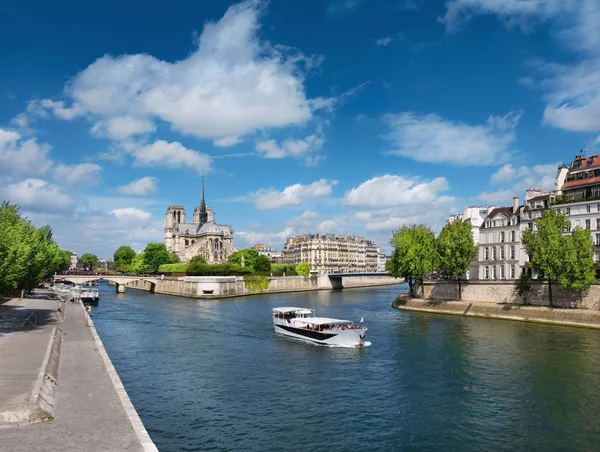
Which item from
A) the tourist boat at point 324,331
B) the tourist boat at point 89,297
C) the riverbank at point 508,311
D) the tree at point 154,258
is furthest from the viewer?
the tree at point 154,258

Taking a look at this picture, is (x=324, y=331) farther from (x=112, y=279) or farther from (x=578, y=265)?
(x=112, y=279)

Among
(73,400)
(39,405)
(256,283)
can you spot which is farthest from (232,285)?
(39,405)

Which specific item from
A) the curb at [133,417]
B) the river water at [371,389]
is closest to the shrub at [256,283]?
the river water at [371,389]

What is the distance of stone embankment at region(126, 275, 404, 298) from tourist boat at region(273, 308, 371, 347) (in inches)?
2551

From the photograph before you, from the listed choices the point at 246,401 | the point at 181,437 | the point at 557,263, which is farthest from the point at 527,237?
the point at 181,437

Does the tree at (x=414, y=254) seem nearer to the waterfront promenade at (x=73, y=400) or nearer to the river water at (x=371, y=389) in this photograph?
the river water at (x=371, y=389)

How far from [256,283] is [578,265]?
8710 cm

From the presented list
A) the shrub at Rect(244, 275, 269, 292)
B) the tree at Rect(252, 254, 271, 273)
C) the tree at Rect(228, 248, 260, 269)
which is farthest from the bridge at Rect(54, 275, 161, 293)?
the tree at Rect(252, 254, 271, 273)

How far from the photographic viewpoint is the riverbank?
6028cm

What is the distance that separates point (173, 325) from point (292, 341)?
19.5m

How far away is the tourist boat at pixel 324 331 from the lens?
49.6 metres

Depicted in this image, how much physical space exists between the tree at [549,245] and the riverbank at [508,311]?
3089mm

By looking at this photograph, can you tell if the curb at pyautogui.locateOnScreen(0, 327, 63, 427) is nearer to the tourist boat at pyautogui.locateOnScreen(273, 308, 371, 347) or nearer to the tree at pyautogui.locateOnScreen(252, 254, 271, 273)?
the tourist boat at pyautogui.locateOnScreen(273, 308, 371, 347)

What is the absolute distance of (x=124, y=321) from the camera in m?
69.9
